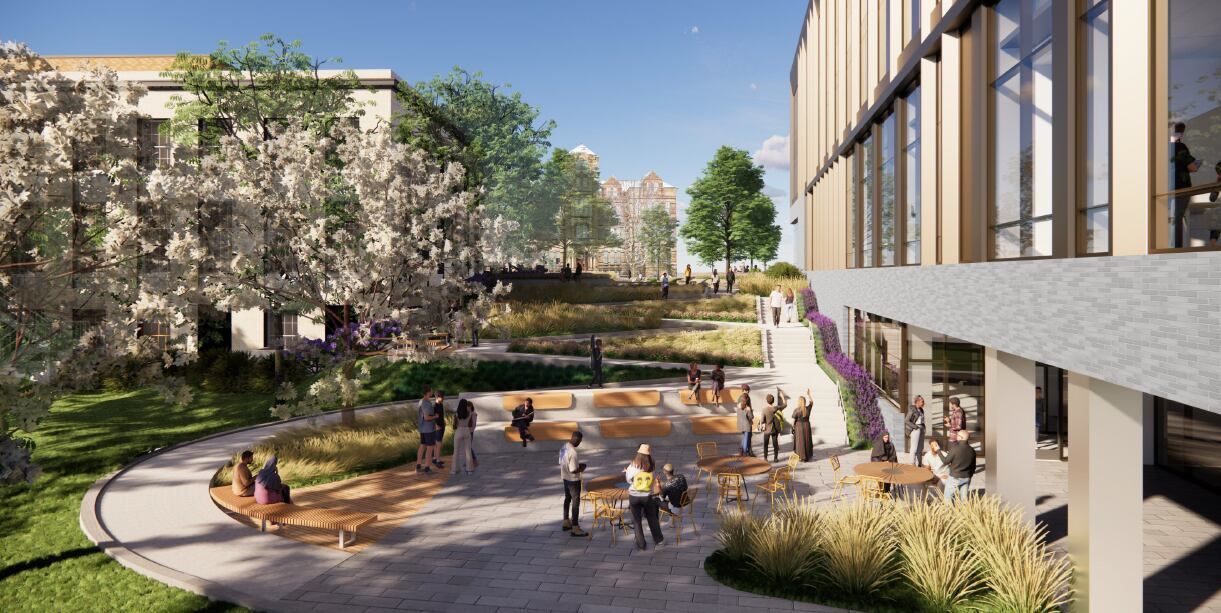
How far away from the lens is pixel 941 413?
19.5 m

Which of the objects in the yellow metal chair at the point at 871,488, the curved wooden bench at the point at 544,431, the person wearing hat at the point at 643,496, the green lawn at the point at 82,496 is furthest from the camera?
the curved wooden bench at the point at 544,431

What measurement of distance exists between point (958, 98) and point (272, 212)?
50.2 feet

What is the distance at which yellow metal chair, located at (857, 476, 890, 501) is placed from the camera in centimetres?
1244

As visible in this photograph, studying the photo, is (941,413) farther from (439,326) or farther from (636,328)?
(636,328)

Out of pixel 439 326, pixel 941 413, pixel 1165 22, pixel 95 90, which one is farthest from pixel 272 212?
pixel 941 413

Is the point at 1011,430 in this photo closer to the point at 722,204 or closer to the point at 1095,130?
the point at 1095,130

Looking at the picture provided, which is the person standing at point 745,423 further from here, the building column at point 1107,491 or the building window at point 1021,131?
the building column at point 1107,491

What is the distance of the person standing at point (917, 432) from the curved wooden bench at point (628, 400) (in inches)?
277

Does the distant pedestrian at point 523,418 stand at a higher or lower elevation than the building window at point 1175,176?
lower

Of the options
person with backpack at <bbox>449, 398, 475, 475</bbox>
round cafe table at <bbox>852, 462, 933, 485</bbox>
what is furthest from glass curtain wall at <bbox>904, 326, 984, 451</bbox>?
person with backpack at <bbox>449, 398, 475, 475</bbox>

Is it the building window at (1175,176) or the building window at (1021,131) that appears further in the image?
the building window at (1021,131)

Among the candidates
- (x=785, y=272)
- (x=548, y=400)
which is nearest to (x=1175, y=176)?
(x=548, y=400)

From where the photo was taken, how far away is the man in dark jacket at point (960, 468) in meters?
11.7

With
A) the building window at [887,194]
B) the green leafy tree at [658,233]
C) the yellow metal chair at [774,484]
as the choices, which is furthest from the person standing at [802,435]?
the green leafy tree at [658,233]
